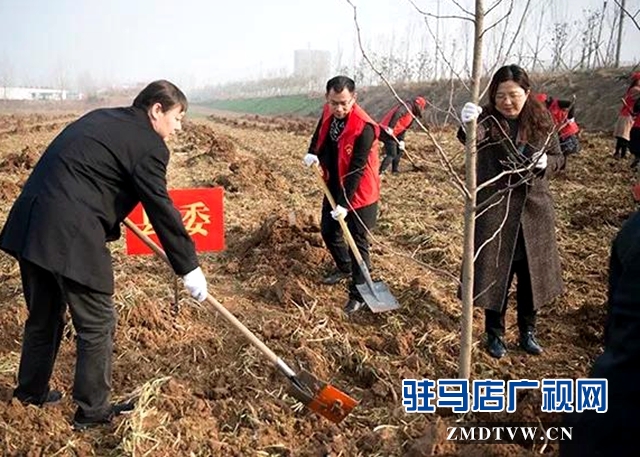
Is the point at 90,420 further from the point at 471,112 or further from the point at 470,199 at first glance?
the point at 471,112

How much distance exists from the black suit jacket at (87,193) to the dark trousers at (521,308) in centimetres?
195

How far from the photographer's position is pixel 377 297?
13.1ft

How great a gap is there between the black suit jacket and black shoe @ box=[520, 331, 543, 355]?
224 centimetres

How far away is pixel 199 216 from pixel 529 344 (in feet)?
7.28

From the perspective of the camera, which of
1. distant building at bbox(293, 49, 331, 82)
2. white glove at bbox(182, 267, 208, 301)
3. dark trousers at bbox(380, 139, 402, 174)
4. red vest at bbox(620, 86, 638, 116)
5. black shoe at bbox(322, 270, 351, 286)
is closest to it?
white glove at bbox(182, 267, 208, 301)

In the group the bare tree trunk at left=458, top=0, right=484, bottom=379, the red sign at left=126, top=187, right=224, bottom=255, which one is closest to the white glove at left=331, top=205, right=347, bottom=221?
the red sign at left=126, top=187, right=224, bottom=255

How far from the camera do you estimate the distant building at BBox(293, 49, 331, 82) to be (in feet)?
255

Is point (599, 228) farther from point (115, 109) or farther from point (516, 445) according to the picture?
point (115, 109)

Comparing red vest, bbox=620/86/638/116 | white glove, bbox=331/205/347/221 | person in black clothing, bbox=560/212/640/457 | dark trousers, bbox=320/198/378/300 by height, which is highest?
red vest, bbox=620/86/638/116

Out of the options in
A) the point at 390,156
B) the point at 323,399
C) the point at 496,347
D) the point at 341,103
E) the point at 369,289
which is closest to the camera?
the point at 323,399

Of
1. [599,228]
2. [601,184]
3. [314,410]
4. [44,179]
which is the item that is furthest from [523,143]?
[601,184]

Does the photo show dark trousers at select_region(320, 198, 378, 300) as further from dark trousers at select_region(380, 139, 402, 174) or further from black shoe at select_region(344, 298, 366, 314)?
dark trousers at select_region(380, 139, 402, 174)

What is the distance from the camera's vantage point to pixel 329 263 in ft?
16.0

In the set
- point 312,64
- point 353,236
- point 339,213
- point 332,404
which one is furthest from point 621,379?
point 312,64
